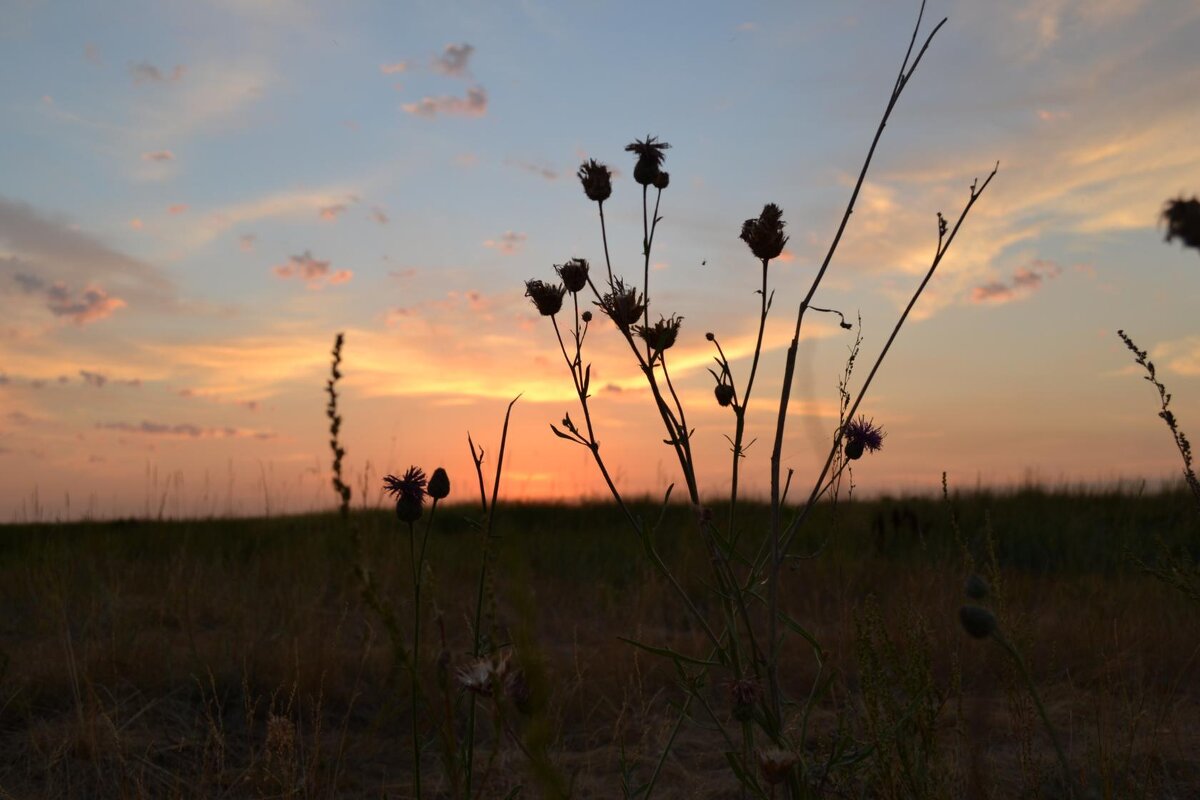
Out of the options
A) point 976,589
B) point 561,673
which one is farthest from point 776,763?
point 561,673

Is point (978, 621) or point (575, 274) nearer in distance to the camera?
point (978, 621)

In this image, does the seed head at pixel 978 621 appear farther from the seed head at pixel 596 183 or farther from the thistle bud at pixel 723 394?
the seed head at pixel 596 183

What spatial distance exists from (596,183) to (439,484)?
0.84m

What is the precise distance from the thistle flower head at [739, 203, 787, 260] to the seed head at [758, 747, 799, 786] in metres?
0.92

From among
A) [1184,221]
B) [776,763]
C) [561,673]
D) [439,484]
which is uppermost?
[1184,221]

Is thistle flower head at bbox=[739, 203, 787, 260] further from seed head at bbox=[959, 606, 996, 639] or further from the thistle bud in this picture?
seed head at bbox=[959, 606, 996, 639]

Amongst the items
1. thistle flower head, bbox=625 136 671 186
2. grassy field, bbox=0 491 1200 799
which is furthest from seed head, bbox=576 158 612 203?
grassy field, bbox=0 491 1200 799

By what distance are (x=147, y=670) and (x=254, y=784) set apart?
1.30 metres

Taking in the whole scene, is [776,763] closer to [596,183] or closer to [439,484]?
[439,484]

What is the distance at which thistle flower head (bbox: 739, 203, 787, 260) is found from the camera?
70.4 inches

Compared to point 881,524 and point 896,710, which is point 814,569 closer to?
point 881,524

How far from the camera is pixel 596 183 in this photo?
2146 millimetres

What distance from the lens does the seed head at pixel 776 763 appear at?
52.3 inches

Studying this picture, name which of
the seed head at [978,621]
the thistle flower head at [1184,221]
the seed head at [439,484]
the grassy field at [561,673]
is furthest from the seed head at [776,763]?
the thistle flower head at [1184,221]
